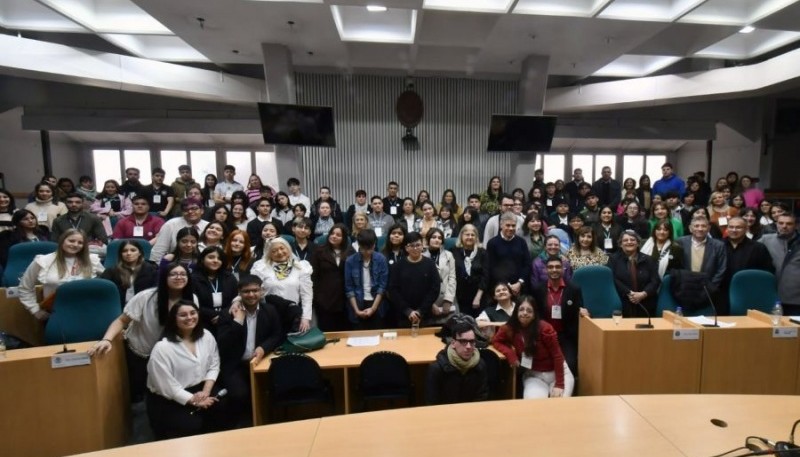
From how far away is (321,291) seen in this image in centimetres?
373

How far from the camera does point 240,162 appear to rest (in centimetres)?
1066

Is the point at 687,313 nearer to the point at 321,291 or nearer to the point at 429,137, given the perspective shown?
the point at 321,291

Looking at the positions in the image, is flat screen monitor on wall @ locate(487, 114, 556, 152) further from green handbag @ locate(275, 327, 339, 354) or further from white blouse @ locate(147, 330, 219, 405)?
white blouse @ locate(147, 330, 219, 405)

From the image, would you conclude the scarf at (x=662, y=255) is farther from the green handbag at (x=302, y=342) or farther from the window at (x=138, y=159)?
the window at (x=138, y=159)

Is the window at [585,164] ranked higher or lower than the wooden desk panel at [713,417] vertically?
higher

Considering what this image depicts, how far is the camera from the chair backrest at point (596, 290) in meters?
Answer: 3.64

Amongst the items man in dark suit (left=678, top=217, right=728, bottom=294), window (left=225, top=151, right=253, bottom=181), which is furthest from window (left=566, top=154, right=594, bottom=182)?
window (left=225, top=151, right=253, bottom=181)

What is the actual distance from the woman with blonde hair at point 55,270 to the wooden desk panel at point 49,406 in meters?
0.85

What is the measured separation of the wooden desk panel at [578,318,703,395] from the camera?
2816 millimetres

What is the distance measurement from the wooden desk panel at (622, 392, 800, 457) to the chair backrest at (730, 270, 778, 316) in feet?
5.43

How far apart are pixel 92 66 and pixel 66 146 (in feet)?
14.6

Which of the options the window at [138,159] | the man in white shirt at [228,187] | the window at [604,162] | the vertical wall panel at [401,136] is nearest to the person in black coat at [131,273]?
the man in white shirt at [228,187]

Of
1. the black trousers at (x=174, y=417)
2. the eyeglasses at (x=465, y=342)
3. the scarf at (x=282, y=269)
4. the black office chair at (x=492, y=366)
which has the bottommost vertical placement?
the black trousers at (x=174, y=417)

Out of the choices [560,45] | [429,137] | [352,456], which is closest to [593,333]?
[352,456]
